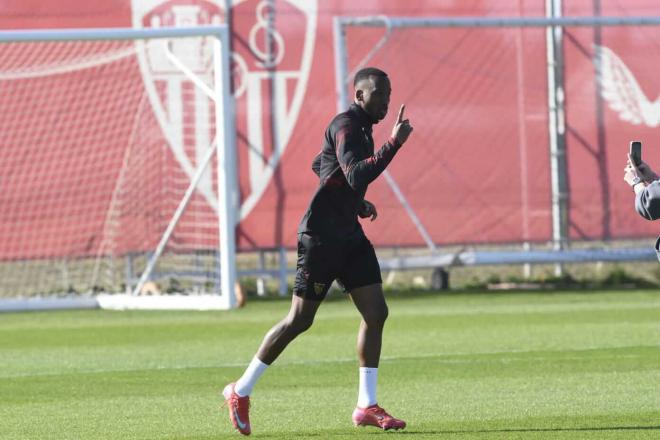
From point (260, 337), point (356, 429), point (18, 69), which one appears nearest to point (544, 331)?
point (260, 337)

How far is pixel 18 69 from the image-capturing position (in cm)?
2195

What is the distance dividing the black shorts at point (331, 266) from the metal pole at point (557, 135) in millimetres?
15225

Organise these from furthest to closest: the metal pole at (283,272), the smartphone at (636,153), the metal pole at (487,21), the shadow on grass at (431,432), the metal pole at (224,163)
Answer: the metal pole at (487,21), the metal pole at (283,272), the metal pole at (224,163), the shadow on grass at (431,432), the smartphone at (636,153)

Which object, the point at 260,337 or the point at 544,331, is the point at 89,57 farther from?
the point at 544,331

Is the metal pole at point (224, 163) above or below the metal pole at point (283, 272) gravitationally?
above

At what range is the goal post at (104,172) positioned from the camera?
2192cm

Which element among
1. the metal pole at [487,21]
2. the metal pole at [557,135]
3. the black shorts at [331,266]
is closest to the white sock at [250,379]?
the black shorts at [331,266]

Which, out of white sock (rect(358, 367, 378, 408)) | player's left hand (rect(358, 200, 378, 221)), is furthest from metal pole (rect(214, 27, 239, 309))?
white sock (rect(358, 367, 378, 408))

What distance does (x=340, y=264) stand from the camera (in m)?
9.57

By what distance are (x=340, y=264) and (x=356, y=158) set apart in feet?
2.61

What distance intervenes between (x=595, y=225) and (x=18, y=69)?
942cm

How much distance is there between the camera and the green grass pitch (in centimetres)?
978

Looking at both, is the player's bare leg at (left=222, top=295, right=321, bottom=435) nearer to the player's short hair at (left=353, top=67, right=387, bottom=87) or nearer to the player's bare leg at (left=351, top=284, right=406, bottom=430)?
the player's bare leg at (left=351, top=284, right=406, bottom=430)

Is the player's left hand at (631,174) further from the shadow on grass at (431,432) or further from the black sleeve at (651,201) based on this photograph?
the shadow on grass at (431,432)
